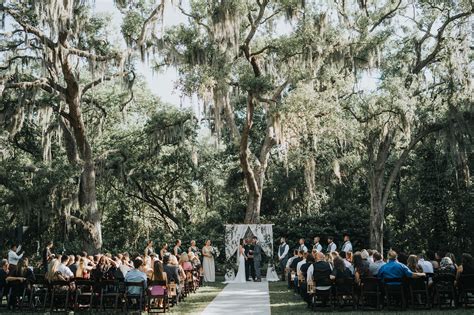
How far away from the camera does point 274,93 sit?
63.7 feet

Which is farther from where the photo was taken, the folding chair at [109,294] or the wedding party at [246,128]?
the wedding party at [246,128]

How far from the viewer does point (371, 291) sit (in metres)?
9.73

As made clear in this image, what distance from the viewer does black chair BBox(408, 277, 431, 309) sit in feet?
31.6

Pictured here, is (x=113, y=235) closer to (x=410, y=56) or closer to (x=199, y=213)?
(x=199, y=213)

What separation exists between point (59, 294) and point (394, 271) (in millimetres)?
6258

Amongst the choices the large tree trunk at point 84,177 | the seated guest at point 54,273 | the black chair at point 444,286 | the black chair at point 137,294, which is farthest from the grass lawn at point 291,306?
the large tree trunk at point 84,177

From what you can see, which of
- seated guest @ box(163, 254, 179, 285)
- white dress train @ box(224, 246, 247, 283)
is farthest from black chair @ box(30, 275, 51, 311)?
white dress train @ box(224, 246, 247, 283)

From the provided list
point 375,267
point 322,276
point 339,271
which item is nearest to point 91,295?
point 322,276

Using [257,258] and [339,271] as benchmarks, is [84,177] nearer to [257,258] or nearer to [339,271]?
[257,258]

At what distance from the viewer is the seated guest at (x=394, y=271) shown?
9555mm

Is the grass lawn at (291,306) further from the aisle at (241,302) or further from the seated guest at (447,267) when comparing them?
the seated guest at (447,267)

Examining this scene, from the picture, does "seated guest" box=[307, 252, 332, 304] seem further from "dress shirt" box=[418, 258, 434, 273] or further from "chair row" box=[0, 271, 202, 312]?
"chair row" box=[0, 271, 202, 312]

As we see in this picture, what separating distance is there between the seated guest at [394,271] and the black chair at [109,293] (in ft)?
15.7

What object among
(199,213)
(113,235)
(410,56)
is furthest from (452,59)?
(113,235)
